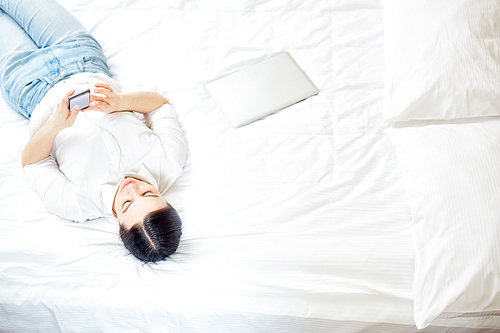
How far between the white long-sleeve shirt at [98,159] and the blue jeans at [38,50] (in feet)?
0.32

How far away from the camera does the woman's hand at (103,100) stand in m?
1.24

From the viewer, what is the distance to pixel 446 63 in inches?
48.6

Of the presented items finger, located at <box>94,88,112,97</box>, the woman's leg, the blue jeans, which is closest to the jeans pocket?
the blue jeans

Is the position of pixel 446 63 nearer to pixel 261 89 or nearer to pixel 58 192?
pixel 261 89

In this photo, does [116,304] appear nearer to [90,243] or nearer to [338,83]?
[90,243]

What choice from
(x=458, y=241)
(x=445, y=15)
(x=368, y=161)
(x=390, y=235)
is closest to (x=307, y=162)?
(x=368, y=161)

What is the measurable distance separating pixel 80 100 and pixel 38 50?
0.43m

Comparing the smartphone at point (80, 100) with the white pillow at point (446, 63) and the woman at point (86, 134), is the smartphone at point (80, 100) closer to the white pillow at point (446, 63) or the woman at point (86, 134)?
the woman at point (86, 134)

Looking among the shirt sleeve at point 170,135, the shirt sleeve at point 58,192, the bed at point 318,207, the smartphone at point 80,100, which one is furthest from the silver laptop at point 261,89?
the shirt sleeve at point 58,192

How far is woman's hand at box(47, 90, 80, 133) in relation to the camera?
1.19 metres

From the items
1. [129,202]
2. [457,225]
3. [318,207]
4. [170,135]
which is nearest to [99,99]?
[170,135]

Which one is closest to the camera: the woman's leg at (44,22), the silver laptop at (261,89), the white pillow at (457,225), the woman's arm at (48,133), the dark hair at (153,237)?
the white pillow at (457,225)

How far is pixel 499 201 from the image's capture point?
3.26ft

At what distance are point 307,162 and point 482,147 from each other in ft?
1.59
